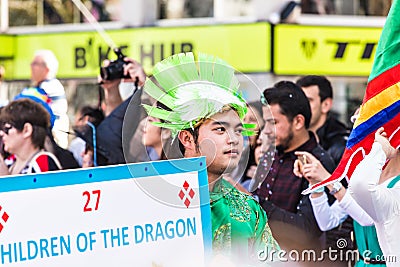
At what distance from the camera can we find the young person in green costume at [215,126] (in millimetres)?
3564

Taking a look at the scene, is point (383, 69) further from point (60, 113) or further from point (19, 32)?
point (19, 32)

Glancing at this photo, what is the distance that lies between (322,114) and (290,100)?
58 cm

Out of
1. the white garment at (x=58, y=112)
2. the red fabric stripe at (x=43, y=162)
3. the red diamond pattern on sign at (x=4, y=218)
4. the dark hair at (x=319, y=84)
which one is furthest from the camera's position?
the white garment at (x=58, y=112)

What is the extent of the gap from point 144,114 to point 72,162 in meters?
2.89

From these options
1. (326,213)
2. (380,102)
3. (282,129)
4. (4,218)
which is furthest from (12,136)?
(4,218)

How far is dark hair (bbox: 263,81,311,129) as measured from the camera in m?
5.90

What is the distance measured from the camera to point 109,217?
10.3 ft

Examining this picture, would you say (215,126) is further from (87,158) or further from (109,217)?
(87,158)

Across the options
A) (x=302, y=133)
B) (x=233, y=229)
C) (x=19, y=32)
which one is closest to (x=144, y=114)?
(x=233, y=229)

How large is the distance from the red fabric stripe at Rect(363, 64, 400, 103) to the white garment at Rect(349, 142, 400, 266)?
288 millimetres

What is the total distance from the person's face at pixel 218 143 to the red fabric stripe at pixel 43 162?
8.90ft

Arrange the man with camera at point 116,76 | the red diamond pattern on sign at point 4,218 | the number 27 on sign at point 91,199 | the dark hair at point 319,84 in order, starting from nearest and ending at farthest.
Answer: the red diamond pattern on sign at point 4,218 < the number 27 on sign at point 91,199 < the dark hair at point 319,84 < the man with camera at point 116,76

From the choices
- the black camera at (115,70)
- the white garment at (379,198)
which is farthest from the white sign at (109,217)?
the black camera at (115,70)

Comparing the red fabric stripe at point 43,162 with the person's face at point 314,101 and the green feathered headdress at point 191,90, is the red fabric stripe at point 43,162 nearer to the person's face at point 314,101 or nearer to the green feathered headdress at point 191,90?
the person's face at point 314,101
